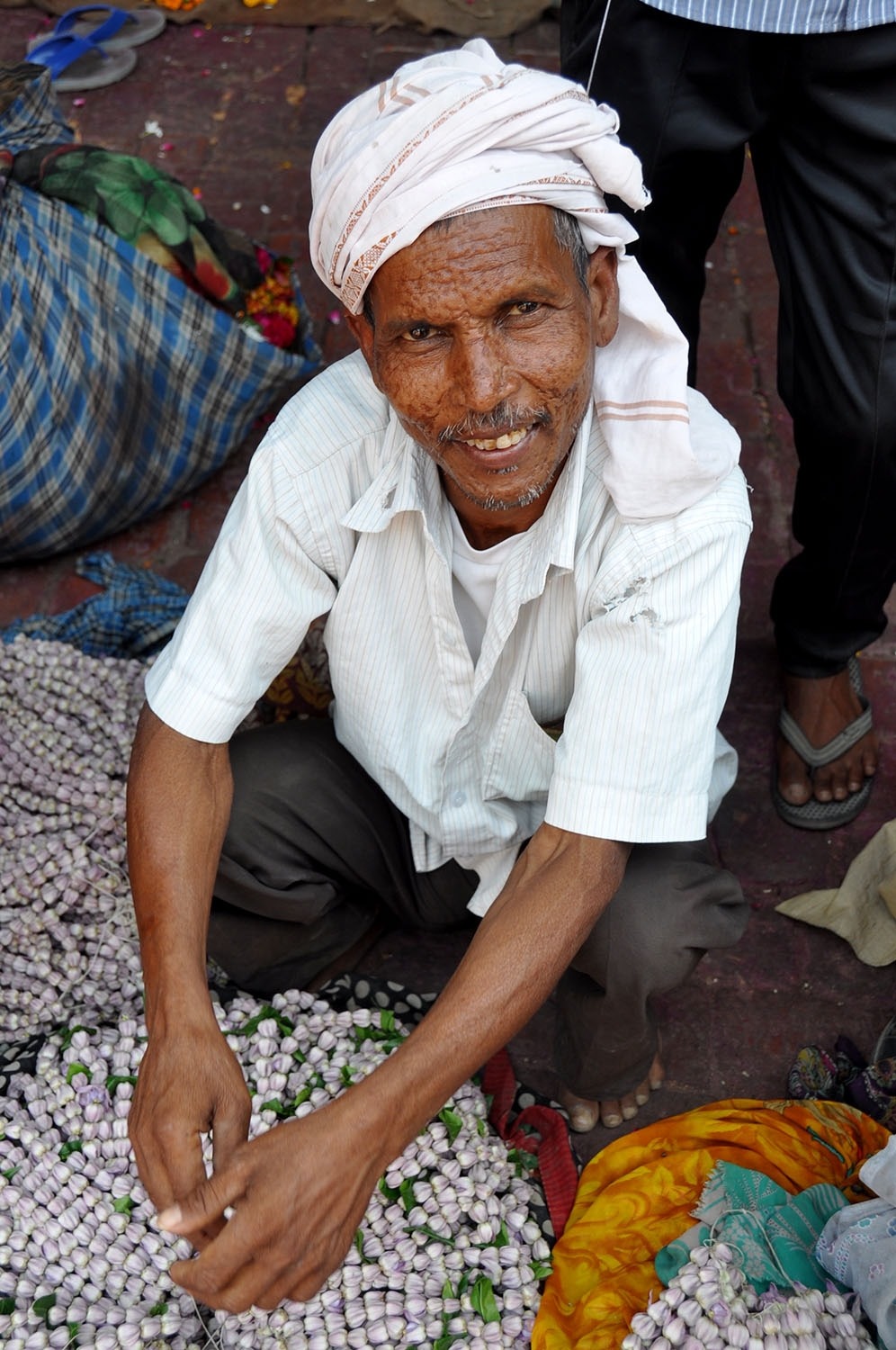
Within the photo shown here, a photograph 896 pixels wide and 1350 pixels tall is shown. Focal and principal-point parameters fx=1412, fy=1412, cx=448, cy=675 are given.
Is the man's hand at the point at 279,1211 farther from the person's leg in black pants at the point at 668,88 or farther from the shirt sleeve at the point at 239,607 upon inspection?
the person's leg in black pants at the point at 668,88

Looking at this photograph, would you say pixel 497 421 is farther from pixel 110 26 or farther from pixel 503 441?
pixel 110 26

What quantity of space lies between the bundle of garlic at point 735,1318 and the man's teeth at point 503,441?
1.10 metres

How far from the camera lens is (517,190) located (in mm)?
1545

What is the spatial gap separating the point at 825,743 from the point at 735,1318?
1.19m

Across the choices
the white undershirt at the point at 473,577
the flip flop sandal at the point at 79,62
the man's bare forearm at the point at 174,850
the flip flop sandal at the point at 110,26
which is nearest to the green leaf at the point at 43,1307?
the man's bare forearm at the point at 174,850

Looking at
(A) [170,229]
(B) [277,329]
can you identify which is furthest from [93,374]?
(B) [277,329]

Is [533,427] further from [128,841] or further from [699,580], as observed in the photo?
[128,841]

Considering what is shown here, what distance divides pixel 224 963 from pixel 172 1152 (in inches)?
27.3

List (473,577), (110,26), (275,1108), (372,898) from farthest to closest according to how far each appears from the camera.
Result: (110,26) → (372,898) → (275,1108) → (473,577)

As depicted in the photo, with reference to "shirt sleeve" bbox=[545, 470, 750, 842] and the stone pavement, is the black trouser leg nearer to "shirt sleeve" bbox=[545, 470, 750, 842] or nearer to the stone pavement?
the stone pavement

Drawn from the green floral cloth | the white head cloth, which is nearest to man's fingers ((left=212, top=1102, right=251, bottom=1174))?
the white head cloth

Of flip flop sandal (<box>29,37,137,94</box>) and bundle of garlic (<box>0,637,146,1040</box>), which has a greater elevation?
flip flop sandal (<box>29,37,137,94</box>)

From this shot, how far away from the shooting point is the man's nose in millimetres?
1602

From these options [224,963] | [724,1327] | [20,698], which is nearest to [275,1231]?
[724,1327]
